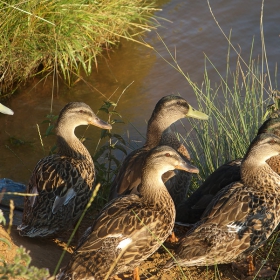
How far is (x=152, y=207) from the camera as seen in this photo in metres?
4.99

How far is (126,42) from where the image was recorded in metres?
10.8

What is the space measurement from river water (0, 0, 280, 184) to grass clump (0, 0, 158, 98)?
407mm

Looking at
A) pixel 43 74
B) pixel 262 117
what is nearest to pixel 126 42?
pixel 43 74

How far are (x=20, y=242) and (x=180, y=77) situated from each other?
515 centimetres

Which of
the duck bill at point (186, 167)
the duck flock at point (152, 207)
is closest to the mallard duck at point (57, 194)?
the duck flock at point (152, 207)

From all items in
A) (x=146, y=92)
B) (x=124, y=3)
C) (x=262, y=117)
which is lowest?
(x=146, y=92)

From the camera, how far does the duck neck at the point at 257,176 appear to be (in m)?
5.12

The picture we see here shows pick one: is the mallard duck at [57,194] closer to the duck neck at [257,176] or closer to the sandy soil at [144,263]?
the sandy soil at [144,263]

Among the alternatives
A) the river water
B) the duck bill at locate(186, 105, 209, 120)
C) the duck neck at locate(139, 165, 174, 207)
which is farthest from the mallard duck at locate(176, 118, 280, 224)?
the river water

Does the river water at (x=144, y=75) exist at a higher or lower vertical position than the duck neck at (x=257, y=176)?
lower

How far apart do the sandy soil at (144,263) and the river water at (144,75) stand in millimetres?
2134

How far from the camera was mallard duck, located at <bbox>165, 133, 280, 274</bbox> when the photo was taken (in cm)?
479

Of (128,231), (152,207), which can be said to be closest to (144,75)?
(152,207)

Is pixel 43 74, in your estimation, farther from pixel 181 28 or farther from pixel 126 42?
pixel 181 28
